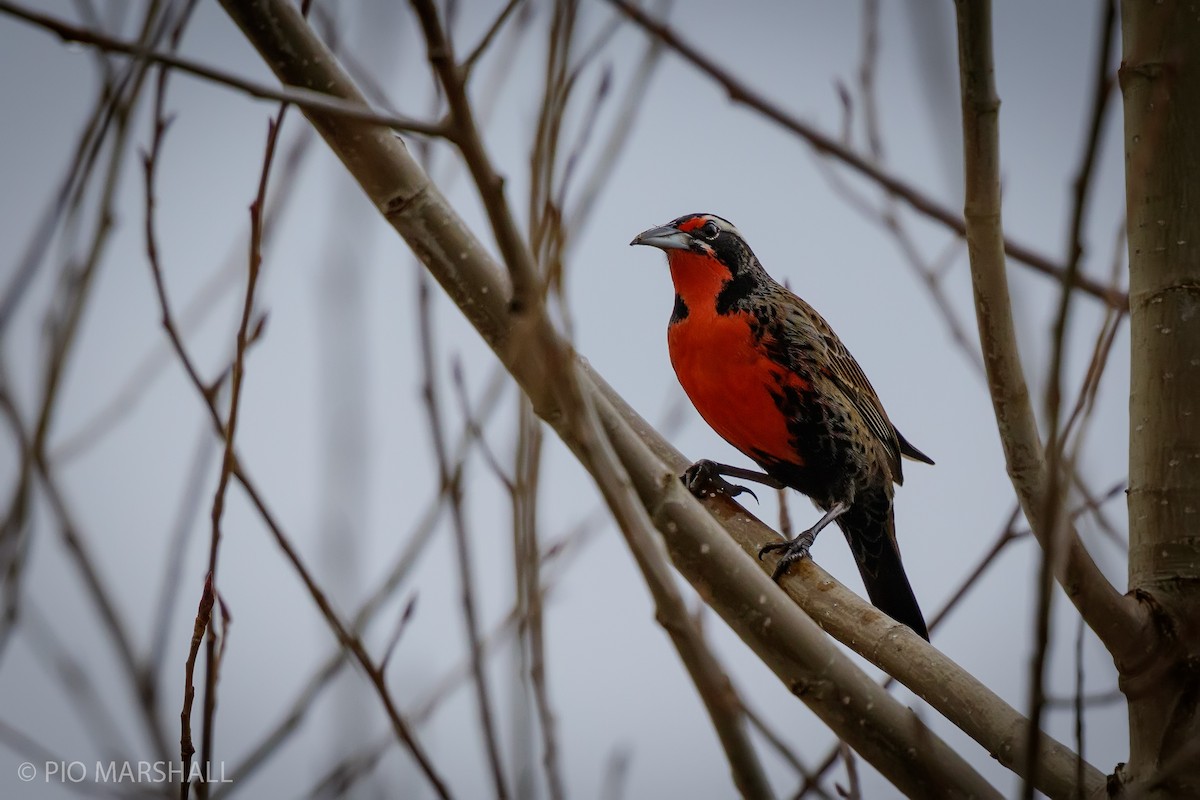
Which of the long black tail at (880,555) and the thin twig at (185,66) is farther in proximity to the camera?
the long black tail at (880,555)

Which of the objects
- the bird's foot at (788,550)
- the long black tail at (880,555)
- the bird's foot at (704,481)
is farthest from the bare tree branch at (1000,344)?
the long black tail at (880,555)

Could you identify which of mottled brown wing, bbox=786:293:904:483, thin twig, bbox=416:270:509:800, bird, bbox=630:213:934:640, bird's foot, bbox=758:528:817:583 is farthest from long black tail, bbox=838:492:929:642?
thin twig, bbox=416:270:509:800

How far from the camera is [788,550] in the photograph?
3.15 meters

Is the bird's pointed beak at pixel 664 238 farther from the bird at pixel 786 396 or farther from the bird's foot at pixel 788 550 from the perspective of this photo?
the bird's foot at pixel 788 550

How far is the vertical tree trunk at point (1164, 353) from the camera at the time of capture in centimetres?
231

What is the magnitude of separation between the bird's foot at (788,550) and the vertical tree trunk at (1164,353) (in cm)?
88

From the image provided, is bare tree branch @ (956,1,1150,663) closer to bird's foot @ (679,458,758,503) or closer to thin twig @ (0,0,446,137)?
thin twig @ (0,0,446,137)

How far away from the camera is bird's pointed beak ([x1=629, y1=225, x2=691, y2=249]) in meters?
4.35

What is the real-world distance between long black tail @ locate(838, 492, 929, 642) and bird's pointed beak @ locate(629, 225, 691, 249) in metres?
1.24

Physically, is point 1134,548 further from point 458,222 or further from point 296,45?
point 296,45

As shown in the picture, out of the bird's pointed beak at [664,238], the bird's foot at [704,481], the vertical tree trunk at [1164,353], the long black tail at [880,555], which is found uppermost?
the bird's pointed beak at [664,238]

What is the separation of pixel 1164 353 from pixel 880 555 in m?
2.21

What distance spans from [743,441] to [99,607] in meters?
2.93

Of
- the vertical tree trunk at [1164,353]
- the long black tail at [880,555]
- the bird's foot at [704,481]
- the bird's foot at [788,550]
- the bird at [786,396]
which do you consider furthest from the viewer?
the long black tail at [880,555]
